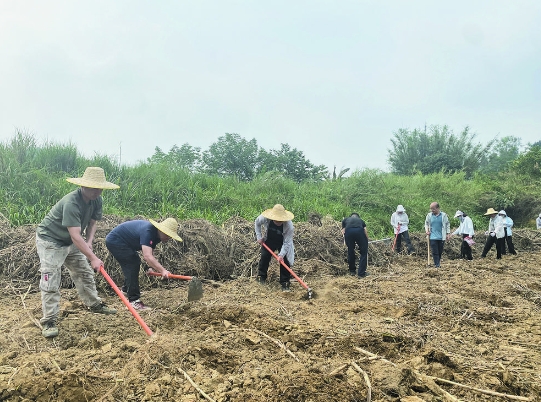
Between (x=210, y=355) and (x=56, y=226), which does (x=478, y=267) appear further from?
(x=56, y=226)

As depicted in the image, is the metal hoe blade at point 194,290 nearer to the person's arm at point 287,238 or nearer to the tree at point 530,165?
the person's arm at point 287,238

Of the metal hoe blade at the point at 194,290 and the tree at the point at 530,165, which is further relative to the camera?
the tree at the point at 530,165

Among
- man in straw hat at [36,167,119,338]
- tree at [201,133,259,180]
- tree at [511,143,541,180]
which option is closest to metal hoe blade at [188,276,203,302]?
man in straw hat at [36,167,119,338]

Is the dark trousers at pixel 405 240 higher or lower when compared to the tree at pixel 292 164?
lower

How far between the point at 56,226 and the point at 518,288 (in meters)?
6.26

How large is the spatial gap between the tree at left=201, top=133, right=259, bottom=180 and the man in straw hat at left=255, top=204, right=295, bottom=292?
41.2 ft

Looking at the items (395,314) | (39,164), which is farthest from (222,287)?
(39,164)

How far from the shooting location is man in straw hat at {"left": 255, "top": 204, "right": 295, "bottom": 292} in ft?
20.5

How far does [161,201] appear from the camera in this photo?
1105cm

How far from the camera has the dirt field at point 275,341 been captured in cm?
262

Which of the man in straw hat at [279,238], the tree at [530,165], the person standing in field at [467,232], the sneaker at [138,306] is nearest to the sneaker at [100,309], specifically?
the sneaker at [138,306]

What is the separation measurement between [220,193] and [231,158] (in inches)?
296

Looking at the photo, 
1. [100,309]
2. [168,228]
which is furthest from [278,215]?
[100,309]

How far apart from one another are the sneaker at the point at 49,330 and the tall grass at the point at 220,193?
4.63 m
